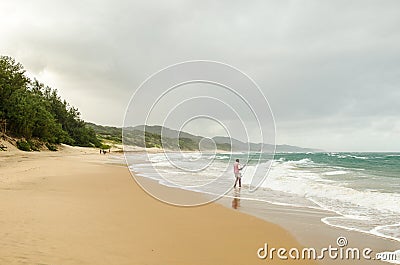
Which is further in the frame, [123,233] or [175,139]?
[175,139]

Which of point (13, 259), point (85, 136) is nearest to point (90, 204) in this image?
point (13, 259)

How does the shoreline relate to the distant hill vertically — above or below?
below

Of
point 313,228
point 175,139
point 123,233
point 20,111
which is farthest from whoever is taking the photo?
point 20,111

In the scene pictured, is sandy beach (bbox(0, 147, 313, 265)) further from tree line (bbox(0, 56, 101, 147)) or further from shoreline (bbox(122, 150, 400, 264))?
tree line (bbox(0, 56, 101, 147))

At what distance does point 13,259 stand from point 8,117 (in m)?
47.4

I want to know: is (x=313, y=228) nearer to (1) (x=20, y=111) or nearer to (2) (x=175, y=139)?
(2) (x=175, y=139)

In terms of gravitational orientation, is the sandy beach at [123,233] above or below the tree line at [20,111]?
below

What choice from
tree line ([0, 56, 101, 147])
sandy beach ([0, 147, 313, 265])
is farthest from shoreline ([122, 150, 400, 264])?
tree line ([0, 56, 101, 147])

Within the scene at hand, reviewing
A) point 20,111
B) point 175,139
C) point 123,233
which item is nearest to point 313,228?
point 123,233

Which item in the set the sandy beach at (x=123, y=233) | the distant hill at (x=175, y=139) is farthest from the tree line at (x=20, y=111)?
the sandy beach at (x=123, y=233)

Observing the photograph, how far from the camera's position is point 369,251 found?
677cm

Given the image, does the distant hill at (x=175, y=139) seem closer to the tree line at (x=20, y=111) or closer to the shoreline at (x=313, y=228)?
the shoreline at (x=313, y=228)

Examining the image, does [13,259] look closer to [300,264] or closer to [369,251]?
[300,264]

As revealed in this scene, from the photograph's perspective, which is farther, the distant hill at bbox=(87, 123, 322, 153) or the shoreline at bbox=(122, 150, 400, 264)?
the distant hill at bbox=(87, 123, 322, 153)
